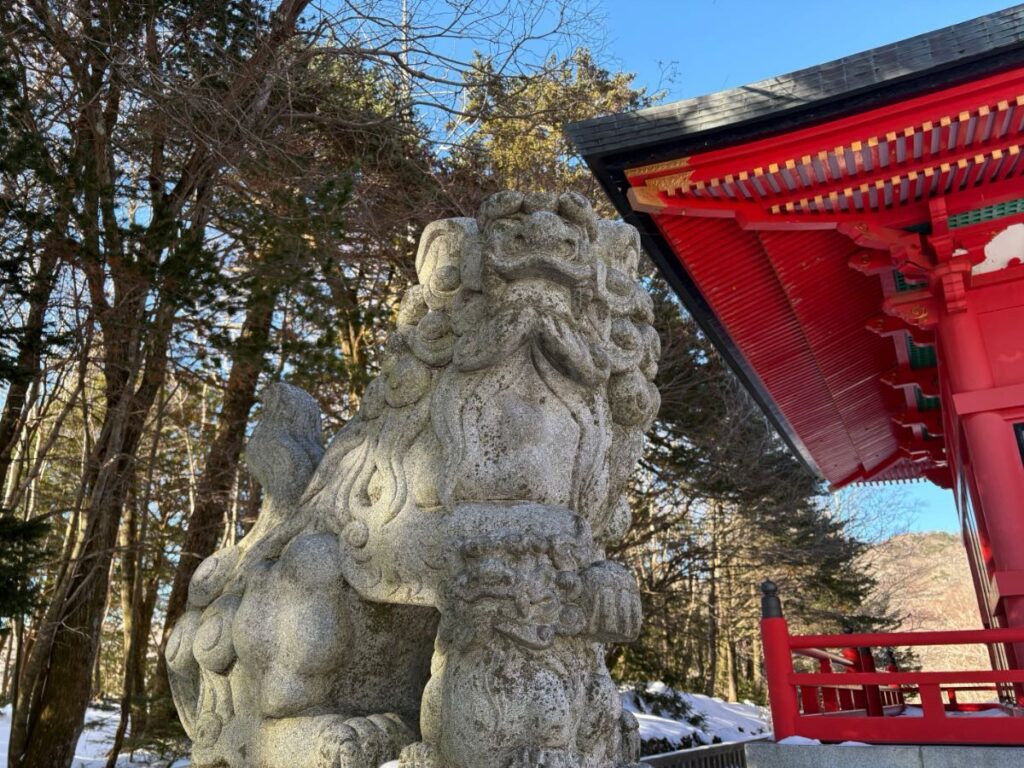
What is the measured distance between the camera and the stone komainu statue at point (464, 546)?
68.0 inches

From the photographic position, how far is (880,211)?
519 centimetres

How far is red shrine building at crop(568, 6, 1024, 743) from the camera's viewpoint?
424cm

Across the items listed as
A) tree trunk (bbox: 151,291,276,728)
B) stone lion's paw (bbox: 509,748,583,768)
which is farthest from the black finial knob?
tree trunk (bbox: 151,291,276,728)

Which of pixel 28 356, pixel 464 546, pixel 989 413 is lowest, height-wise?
pixel 464 546

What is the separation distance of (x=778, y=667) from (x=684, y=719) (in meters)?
6.89

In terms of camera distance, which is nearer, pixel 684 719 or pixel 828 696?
pixel 828 696

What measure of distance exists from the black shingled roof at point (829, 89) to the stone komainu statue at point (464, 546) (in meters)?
2.62

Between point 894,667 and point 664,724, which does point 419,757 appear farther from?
point 664,724

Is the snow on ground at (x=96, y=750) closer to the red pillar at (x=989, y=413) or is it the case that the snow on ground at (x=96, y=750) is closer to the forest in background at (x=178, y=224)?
the forest in background at (x=178, y=224)

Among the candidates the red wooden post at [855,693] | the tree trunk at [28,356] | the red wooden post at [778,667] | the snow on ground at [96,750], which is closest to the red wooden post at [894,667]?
the red wooden post at [855,693]

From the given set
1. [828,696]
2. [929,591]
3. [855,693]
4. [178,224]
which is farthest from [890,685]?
[929,591]

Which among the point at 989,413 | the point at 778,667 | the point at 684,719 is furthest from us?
the point at 684,719

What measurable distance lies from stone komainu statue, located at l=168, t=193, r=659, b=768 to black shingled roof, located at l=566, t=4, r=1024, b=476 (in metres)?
2.63

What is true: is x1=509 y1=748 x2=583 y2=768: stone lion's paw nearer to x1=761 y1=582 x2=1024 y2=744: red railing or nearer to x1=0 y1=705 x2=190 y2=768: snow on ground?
x1=761 y1=582 x2=1024 y2=744: red railing
